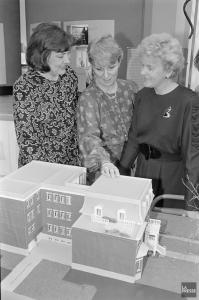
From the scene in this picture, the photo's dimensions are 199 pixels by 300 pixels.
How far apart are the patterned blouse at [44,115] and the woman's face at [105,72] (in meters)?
0.16

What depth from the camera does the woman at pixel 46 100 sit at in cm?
126

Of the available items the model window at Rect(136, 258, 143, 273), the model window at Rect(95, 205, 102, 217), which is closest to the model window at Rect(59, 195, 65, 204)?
the model window at Rect(95, 205, 102, 217)

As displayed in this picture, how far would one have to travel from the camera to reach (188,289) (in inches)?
31.0

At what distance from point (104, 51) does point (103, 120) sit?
0.91 feet

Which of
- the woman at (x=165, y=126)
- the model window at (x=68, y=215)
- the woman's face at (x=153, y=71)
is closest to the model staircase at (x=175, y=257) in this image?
the woman at (x=165, y=126)

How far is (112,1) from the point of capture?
189 cm

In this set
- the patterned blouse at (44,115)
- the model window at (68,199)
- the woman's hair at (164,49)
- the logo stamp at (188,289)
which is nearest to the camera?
the logo stamp at (188,289)

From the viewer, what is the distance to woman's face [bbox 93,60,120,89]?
124 cm

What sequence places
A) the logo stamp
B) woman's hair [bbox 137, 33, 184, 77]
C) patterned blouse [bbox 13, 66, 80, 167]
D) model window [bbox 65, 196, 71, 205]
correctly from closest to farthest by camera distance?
the logo stamp → model window [bbox 65, 196, 71, 205] → woman's hair [bbox 137, 33, 184, 77] → patterned blouse [bbox 13, 66, 80, 167]

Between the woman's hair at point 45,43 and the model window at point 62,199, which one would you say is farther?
the woman's hair at point 45,43

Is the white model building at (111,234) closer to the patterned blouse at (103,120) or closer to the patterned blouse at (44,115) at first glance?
the patterned blouse at (103,120)

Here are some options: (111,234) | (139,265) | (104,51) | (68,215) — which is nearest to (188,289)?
(139,265)

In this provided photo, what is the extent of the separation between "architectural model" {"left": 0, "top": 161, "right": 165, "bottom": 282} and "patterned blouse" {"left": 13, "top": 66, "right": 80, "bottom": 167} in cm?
33

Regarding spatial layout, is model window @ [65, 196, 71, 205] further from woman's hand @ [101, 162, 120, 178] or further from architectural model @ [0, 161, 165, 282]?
woman's hand @ [101, 162, 120, 178]
